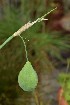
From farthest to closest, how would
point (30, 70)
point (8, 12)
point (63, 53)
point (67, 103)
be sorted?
1. point (63, 53)
2. point (8, 12)
3. point (67, 103)
4. point (30, 70)

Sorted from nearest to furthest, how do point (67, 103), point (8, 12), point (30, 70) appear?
point (30, 70)
point (67, 103)
point (8, 12)

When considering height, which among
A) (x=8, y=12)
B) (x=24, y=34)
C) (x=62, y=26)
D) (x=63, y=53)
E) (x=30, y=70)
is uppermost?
(x=62, y=26)

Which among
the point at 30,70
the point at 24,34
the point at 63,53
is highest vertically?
the point at 63,53

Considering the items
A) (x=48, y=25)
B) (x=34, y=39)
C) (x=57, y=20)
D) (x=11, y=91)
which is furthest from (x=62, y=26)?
(x=11, y=91)

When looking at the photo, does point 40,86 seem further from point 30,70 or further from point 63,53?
point 63,53

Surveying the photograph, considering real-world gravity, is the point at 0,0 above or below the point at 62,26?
below

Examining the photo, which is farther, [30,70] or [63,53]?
[63,53]

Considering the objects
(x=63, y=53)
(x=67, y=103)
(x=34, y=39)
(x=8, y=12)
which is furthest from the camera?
(x=63, y=53)

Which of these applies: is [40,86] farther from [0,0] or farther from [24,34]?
[0,0]

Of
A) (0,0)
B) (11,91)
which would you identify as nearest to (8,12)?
(0,0)
